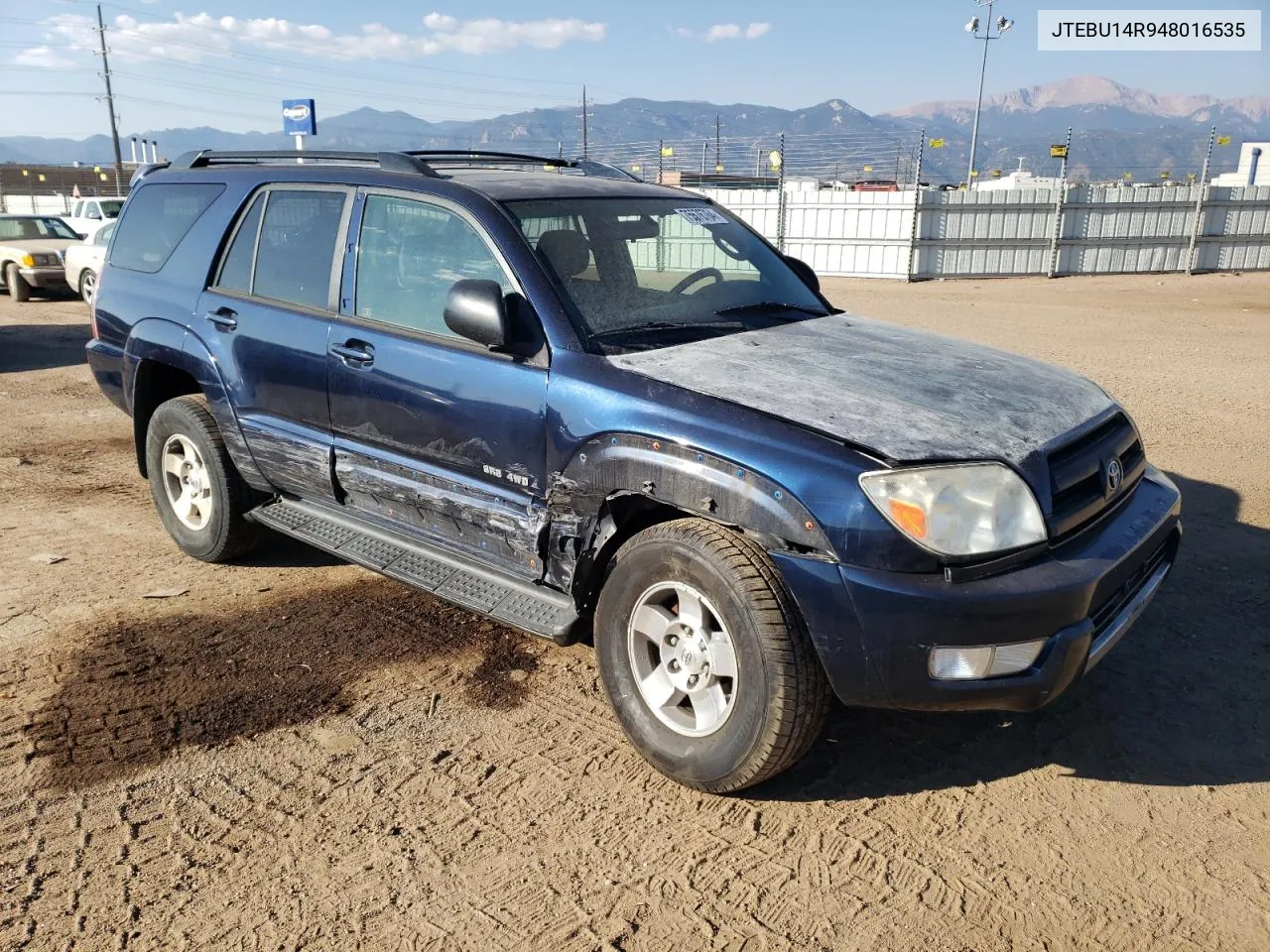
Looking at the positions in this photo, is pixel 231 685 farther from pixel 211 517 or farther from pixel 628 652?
pixel 628 652

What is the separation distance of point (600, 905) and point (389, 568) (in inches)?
67.7

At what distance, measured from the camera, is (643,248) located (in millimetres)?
3920

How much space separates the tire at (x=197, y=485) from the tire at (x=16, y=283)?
13.7m

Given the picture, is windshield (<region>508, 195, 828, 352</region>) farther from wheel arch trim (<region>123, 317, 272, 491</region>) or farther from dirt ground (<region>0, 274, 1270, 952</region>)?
wheel arch trim (<region>123, 317, 272, 491</region>)

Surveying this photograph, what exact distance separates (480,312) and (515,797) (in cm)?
159

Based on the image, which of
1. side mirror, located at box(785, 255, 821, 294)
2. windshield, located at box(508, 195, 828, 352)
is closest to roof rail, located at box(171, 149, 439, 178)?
windshield, located at box(508, 195, 828, 352)

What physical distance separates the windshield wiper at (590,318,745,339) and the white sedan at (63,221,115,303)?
13.6 m

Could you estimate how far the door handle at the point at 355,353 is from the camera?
3.72 m

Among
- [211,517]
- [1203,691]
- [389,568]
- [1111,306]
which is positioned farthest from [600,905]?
[1111,306]

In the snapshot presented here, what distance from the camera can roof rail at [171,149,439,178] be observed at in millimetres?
3891

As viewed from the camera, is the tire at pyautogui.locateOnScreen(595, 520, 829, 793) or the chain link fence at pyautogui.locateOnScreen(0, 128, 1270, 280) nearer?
the tire at pyautogui.locateOnScreen(595, 520, 829, 793)

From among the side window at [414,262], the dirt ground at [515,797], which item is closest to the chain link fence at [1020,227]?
the dirt ground at [515,797]

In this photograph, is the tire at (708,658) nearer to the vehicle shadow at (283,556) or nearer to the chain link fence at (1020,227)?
the vehicle shadow at (283,556)

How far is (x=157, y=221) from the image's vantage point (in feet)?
16.1
